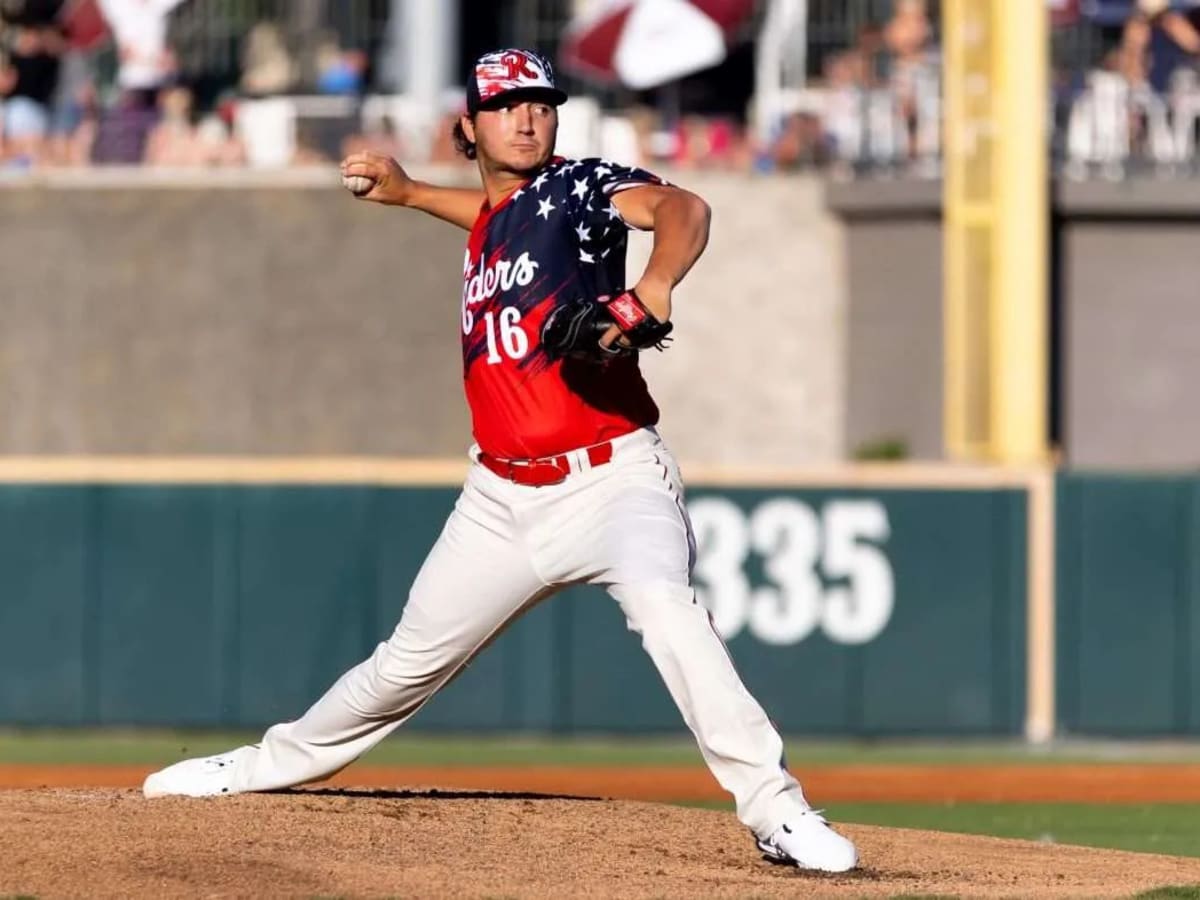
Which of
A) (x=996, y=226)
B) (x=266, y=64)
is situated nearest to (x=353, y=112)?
(x=266, y=64)

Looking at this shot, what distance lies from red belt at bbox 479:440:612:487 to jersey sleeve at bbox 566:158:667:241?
0.56 metres

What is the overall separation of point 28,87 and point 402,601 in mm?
6564

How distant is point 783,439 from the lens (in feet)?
61.0

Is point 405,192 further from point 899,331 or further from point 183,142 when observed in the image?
point 899,331

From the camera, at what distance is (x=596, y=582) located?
21.4 feet

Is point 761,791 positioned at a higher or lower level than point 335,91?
lower

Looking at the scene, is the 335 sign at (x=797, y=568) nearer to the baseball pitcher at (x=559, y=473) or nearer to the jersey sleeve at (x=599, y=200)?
the baseball pitcher at (x=559, y=473)

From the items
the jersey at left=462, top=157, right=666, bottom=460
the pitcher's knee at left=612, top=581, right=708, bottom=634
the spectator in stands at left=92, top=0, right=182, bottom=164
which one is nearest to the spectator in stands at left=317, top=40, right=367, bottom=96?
the spectator in stands at left=92, top=0, right=182, bottom=164

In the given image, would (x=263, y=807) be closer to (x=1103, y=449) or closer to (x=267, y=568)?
(x=267, y=568)

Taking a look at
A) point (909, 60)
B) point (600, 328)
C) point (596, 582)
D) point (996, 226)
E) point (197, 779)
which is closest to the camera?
point (600, 328)

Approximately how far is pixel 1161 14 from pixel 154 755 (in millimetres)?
9442

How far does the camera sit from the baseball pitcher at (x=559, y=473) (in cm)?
625

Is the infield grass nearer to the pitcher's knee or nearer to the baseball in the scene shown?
the baseball

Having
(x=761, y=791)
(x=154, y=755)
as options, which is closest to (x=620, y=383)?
(x=761, y=791)
